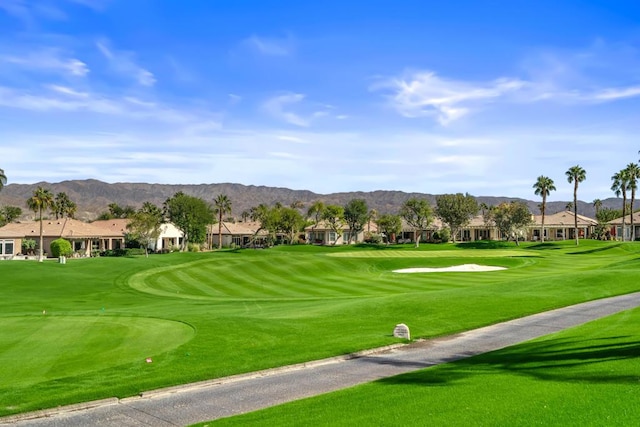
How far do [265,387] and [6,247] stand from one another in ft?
287

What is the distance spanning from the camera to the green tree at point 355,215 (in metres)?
138

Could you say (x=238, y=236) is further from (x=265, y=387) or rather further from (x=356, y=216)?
(x=265, y=387)

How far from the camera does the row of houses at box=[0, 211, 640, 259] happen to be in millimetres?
91625

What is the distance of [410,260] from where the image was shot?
66.9 m

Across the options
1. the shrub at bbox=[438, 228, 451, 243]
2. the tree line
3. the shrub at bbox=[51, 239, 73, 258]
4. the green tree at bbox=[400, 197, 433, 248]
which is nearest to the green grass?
the shrub at bbox=[51, 239, 73, 258]

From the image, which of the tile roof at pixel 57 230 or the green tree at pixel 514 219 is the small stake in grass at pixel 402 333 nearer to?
the tile roof at pixel 57 230

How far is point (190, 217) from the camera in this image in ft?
360

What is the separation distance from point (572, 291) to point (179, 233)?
322ft

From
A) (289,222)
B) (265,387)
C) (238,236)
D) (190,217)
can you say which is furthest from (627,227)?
(265,387)

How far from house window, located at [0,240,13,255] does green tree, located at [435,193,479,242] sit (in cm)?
8156

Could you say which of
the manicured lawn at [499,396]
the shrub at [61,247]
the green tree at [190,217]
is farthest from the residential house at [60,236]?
the manicured lawn at [499,396]

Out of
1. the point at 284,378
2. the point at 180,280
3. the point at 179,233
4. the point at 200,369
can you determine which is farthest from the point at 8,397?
the point at 179,233

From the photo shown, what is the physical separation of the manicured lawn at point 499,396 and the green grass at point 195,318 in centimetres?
411

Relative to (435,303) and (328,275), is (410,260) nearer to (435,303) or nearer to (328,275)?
(328,275)
